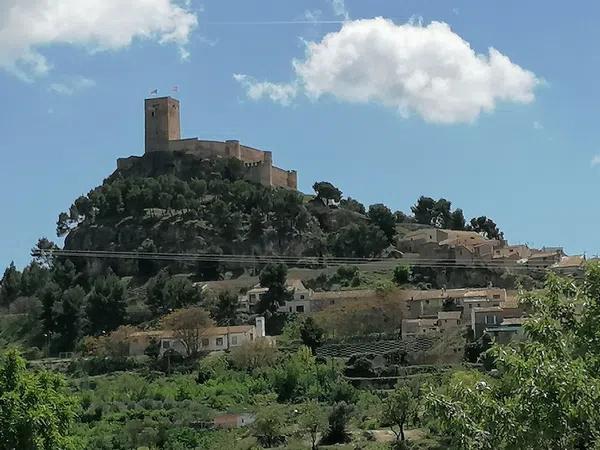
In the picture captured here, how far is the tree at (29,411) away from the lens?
48.3 ft

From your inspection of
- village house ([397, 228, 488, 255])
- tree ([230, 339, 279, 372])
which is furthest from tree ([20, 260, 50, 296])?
village house ([397, 228, 488, 255])

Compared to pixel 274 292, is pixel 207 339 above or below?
below

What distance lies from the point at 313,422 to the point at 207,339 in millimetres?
19731

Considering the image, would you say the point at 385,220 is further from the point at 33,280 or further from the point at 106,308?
the point at 33,280

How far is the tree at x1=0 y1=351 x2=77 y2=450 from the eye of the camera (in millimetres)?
14734


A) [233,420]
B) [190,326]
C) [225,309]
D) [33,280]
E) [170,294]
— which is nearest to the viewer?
[233,420]

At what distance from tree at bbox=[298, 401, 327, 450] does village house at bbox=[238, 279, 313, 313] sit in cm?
2213

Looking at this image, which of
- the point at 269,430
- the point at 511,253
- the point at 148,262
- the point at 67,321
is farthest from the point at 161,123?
the point at 269,430

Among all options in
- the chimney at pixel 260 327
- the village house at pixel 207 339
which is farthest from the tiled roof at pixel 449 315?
the chimney at pixel 260 327

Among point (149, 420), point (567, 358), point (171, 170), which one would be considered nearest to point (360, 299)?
point (149, 420)

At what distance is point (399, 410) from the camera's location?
36.9 m

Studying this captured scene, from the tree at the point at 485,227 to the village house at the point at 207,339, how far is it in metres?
33.6

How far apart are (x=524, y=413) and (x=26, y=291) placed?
69.2 metres

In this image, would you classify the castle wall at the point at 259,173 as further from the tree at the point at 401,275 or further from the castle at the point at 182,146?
the tree at the point at 401,275
